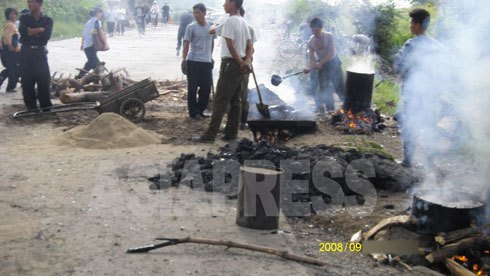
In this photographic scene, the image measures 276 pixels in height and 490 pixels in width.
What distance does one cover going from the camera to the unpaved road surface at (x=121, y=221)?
4.43 metres

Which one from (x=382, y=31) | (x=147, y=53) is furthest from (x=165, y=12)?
(x=382, y=31)

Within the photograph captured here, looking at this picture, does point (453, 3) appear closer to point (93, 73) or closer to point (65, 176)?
point (65, 176)

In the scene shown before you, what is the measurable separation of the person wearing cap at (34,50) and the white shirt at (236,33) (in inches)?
140

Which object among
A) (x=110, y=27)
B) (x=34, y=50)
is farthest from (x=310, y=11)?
(x=34, y=50)

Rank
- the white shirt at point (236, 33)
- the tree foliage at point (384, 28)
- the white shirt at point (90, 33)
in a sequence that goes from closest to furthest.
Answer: the white shirt at point (236, 33) < the white shirt at point (90, 33) < the tree foliage at point (384, 28)

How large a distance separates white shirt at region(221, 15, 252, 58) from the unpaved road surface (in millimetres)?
1418

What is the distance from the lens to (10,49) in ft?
40.9

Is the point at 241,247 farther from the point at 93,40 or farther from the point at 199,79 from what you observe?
the point at 93,40

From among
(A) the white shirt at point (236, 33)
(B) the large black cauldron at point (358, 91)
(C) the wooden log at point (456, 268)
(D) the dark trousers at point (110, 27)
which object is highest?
(A) the white shirt at point (236, 33)

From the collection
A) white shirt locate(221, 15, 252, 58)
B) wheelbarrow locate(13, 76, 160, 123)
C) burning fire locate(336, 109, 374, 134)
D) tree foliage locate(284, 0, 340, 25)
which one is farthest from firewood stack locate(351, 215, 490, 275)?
tree foliage locate(284, 0, 340, 25)

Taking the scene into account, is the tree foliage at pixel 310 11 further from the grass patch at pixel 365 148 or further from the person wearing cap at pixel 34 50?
the grass patch at pixel 365 148

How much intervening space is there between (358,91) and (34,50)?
591cm

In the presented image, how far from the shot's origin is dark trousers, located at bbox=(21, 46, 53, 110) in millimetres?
9938
